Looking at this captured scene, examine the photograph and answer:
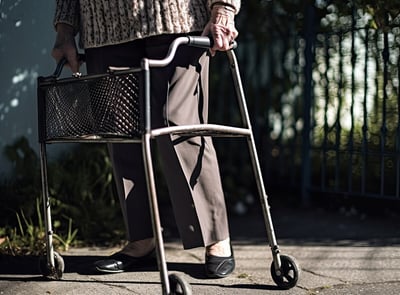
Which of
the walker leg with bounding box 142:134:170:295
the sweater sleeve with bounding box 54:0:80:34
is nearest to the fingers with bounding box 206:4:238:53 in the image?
the walker leg with bounding box 142:134:170:295

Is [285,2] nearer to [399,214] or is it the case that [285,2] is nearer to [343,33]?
[343,33]

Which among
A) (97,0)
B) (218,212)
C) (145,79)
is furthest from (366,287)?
(97,0)

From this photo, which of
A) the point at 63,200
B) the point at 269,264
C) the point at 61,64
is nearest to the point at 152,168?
the point at 61,64

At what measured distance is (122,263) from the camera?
300 cm

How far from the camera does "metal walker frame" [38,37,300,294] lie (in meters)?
2.24

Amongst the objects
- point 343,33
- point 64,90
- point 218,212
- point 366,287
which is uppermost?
point 343,33

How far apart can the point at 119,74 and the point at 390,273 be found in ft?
4.60

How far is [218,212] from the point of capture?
2.87m

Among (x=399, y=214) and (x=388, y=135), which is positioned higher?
(x=388, y=135)

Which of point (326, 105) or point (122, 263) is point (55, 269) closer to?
point (122, 263)

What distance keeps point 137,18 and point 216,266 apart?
982mm

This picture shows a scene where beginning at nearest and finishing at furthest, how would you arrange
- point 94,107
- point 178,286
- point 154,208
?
1. point 154,208
2. point 178,286
3. point 94,107

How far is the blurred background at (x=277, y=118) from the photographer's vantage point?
3539 millimetres

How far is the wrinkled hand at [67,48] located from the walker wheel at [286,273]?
105 centimetres
